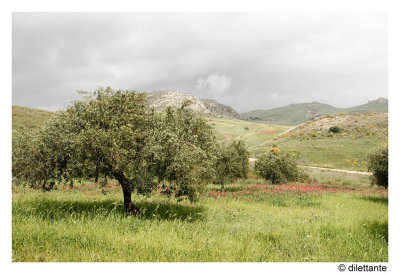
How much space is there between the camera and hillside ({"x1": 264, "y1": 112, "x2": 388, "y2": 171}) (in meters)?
69.7

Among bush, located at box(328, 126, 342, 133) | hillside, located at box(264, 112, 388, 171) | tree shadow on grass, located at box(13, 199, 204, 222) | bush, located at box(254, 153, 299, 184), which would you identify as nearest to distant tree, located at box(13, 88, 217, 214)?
tree shadow on grass, located at box(13, 199, 204, 222)

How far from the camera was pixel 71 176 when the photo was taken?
10.9 m

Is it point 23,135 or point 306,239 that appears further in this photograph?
point 23,135

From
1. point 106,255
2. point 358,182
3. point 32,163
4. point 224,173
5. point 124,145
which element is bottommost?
point 358,182

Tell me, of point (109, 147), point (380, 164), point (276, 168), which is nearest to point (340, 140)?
point (276, 168)

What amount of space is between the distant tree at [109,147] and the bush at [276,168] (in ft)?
91.1

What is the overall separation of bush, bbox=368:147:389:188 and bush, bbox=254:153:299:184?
13.2 metres

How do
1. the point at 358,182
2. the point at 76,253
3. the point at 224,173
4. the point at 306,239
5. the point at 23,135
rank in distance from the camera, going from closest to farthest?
the point at 76,253
the point at 306,239
the point at 23,135
the point at 224,173
the point at 358,182

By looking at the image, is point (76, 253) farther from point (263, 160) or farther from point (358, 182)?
point (358, 182)

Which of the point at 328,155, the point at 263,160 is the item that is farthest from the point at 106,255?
the point at 328,155

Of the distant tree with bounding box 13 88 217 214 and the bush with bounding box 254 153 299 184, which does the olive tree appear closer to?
A: the distant tree with bounding box 13 88 217 214

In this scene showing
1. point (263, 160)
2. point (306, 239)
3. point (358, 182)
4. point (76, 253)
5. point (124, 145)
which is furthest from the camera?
point (358, 182)

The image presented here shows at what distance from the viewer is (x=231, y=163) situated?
96.4ft
